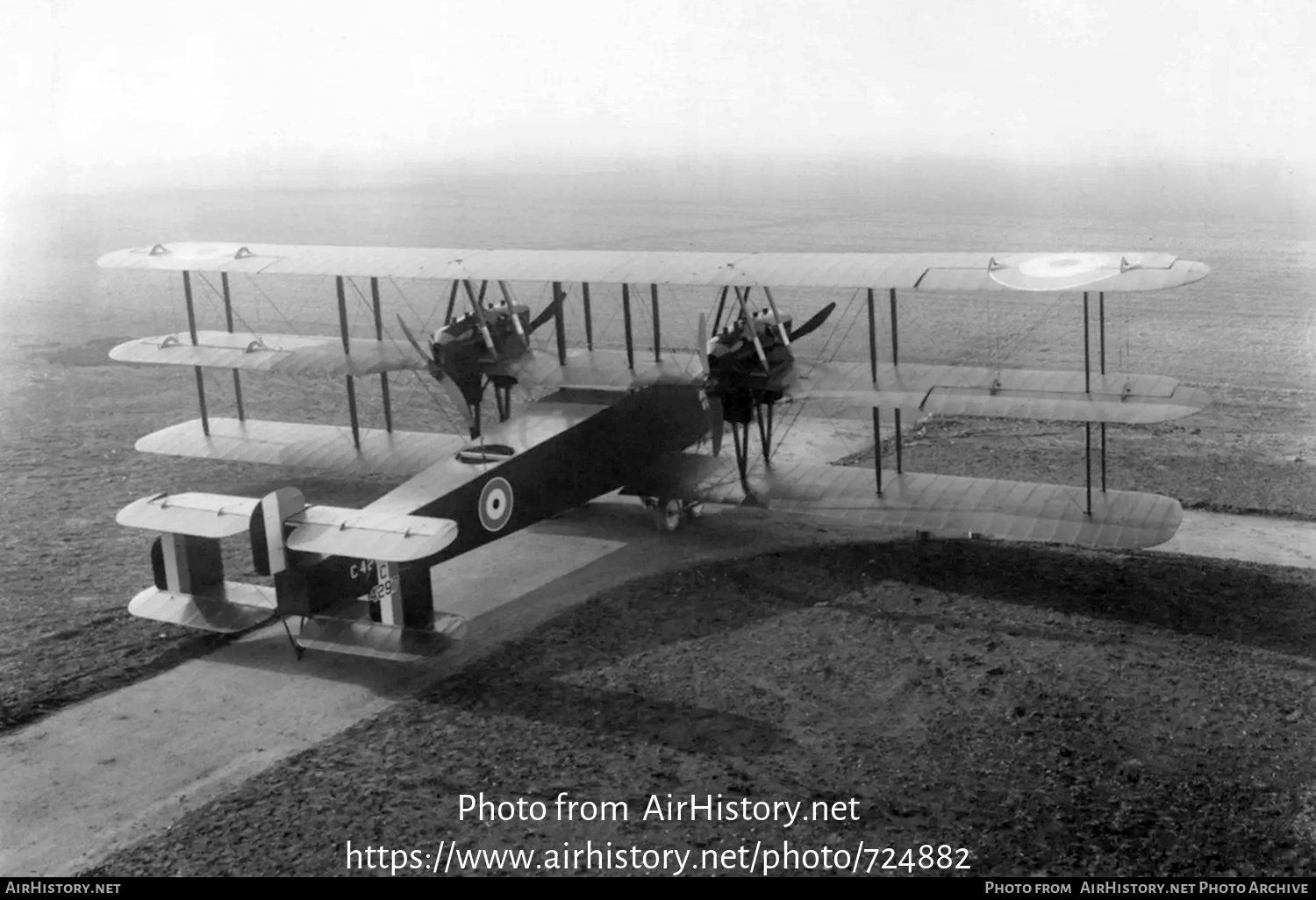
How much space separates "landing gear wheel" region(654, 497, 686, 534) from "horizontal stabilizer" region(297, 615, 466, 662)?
4319mm

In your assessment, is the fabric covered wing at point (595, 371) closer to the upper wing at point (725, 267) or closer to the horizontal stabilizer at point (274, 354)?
the upper wing at point (725, 267)

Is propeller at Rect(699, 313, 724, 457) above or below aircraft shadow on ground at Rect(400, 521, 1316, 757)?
above

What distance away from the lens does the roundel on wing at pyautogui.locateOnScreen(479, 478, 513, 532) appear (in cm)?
1231

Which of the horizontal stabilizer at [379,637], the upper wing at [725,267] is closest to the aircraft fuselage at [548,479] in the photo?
the horizontal stabilizer at [379,637]

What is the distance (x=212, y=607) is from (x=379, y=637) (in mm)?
1656

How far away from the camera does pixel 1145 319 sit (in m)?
32.1

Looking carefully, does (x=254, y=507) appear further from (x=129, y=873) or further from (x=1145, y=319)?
(x=1145, y=319)

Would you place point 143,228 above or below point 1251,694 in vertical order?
above

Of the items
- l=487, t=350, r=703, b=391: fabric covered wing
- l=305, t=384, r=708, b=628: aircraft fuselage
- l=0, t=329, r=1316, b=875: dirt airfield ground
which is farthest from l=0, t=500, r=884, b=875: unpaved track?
l=487, t=350, r=703, b=391: fabric covered wing

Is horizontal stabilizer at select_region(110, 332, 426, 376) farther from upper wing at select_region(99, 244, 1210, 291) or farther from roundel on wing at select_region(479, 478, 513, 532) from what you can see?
roundel on wing at select_region(479, 478, 513, 532)

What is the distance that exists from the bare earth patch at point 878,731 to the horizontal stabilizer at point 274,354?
4.54 m

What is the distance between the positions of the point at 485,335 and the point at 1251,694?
891 centimetres

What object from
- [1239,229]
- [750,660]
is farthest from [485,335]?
[1239,229]

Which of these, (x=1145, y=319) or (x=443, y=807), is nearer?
(x=443, y=807)
